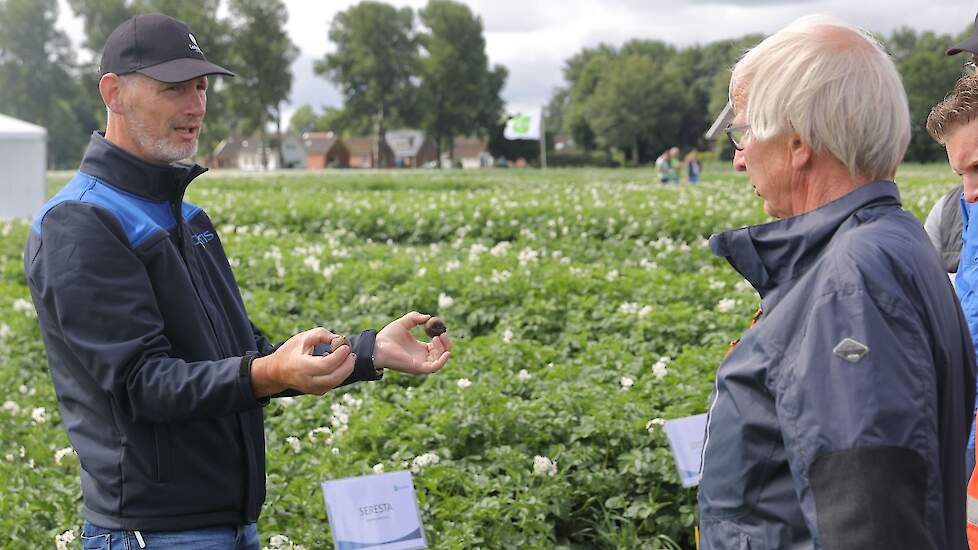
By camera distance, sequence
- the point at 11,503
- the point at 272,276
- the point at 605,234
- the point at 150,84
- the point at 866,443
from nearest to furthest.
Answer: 1. the point at 866,443
2. the point at 150,84
3. the point at 11,503
4. the point at 272,276
5. the point at 605,234

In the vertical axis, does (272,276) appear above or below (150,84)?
below

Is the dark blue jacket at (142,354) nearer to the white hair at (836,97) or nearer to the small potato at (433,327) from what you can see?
the small potato at (433,327)

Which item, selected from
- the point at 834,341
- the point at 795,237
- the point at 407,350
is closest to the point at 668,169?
the point at 407,350

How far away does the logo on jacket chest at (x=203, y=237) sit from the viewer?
2568mm

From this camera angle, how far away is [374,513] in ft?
9.72

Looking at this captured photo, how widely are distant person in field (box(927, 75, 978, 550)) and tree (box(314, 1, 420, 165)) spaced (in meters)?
78.0

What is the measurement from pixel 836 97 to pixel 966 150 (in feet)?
4.89

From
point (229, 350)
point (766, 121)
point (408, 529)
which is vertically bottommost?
point (408, 529)

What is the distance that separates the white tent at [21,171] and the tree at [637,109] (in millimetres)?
61321

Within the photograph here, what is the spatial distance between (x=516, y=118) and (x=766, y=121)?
2081 inches

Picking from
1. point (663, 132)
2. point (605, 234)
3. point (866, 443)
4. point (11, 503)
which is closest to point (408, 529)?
point (866, 443)

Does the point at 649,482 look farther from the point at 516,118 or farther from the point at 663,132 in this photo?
the point at 663,132

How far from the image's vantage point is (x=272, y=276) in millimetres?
9273

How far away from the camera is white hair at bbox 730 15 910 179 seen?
68.7 inches
